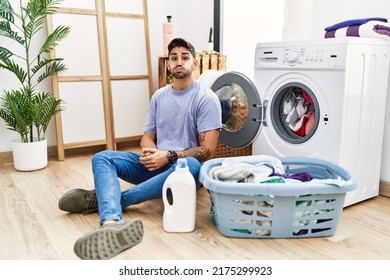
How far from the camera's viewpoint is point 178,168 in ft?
5.47

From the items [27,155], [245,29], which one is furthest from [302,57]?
[27,155]

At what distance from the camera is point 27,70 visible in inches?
114

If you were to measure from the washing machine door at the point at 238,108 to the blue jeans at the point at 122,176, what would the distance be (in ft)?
1.95

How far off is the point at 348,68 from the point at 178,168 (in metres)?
0.95

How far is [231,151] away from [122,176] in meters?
0.89

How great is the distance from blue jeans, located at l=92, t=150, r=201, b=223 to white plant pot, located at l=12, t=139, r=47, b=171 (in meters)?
1.13

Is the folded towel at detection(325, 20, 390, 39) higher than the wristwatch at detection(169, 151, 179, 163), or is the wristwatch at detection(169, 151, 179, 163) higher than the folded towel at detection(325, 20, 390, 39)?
the folded towel at detection(325, 20, 390, 39)

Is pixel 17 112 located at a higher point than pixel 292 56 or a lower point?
lower

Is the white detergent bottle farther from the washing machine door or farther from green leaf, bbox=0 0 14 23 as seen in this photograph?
green leaf, bbox=0 0 14 23

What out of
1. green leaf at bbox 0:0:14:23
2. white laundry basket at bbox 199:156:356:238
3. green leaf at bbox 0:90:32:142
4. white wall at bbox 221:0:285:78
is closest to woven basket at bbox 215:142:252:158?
white laundry basket at bbox 199:156:356:238

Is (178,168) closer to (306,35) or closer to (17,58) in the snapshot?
(306,35)

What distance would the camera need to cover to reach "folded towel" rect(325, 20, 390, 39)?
1.97 meters

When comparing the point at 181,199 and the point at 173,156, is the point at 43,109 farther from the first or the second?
the point at 181,199
